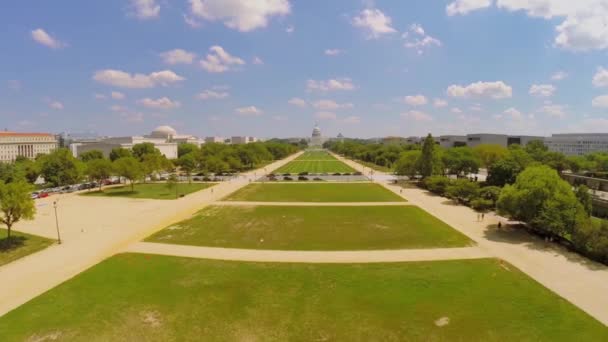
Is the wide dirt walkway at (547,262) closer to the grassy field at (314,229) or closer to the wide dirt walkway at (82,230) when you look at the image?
the grassy field at (314,229)

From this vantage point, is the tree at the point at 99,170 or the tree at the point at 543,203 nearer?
the tree at the point at 543,203

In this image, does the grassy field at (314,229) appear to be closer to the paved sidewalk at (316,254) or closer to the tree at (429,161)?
the paved sidewalk at (316,254)

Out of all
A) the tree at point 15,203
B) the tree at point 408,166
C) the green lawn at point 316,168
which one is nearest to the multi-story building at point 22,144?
the green lawn at point 316,168

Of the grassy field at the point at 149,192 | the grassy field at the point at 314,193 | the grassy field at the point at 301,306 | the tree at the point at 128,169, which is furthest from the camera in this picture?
the tree at the point at 128,169

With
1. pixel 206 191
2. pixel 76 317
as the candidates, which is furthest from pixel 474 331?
pixel 206 191

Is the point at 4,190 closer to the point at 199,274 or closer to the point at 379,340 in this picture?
the point at 199,274

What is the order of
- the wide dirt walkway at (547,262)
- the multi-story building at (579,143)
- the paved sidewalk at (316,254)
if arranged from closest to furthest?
the wide dirt walkway at (547,262) < the paved sidewalk at (316,254) < the multi-story building at (579,143)

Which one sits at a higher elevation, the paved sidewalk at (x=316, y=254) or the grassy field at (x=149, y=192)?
the grassy field at (x=149, y=192)

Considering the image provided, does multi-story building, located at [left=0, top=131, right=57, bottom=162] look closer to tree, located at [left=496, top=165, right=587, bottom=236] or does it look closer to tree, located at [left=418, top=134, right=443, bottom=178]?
tree, located at [left=418, top=134, right=443, bottom=178]

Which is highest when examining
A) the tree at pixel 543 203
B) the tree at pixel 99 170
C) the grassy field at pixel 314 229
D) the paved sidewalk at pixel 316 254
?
the tree at pixel 99 170
